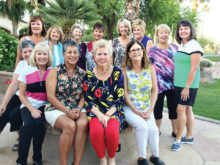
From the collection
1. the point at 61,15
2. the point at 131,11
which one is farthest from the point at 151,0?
the point at 131,11

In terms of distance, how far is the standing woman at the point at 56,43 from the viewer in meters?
4.10

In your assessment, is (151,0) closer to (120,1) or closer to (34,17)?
(120,1)

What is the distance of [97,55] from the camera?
119 inches

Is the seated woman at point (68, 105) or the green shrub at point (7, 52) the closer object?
the seated woman at point (68, 105)

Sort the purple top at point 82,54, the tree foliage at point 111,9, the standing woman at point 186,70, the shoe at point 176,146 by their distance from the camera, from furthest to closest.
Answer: the tree foliage at point 111,9, the purple top at point 82,54, the shoe at point 176,146, the standing woman at point 186,70

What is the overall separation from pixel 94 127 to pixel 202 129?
9.59ft

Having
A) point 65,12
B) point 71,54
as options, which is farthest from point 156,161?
point 65,12

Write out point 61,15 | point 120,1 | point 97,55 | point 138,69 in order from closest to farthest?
point 97,55 → point 138,69 → point 61,15 → point 120,1

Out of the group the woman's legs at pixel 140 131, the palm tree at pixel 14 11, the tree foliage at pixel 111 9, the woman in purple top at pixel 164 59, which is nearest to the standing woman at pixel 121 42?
the woman in purple top at pixel 164 59

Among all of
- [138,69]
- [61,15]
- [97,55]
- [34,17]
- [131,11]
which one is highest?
[61,15]

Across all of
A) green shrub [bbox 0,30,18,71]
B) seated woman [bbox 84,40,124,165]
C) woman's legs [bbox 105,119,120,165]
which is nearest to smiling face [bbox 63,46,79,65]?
seated woman [bbox 84,40,124,165]

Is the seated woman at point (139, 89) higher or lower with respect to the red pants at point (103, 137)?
higher

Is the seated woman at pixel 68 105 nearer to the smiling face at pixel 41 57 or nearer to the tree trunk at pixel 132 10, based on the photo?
the smiling face at pixel 41 57

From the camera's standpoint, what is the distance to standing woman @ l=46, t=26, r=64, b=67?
4102 millimetres
